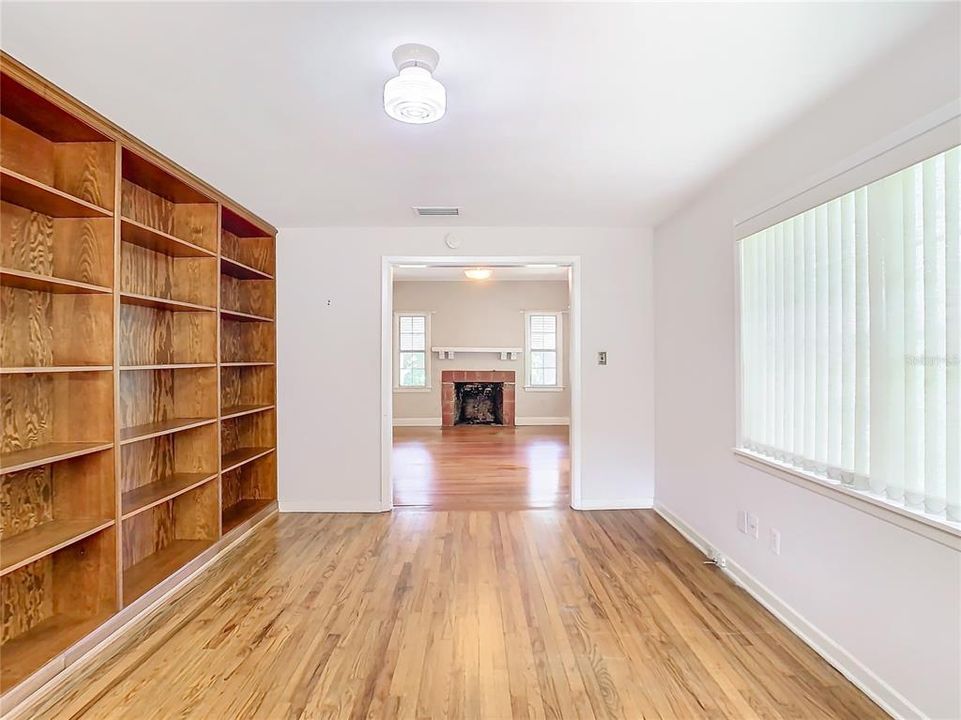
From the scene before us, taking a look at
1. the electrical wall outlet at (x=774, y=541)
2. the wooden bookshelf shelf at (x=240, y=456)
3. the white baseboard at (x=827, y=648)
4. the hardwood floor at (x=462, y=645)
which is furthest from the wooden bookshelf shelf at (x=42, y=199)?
the white baseboard at (x=827, y=648)

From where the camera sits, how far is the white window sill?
1509 millimetres

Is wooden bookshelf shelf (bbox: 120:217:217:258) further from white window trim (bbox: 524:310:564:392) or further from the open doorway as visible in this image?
white window trim (bbox: 524:310:564:392)

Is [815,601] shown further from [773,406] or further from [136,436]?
[136,436]

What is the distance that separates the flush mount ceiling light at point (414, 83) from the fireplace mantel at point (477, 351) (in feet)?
23.2

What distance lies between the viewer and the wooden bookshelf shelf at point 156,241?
8.03ft

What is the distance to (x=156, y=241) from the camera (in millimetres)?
2744

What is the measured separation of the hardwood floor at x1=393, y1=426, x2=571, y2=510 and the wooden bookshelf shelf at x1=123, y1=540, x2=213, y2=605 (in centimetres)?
166

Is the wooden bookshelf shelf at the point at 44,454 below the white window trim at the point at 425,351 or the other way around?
below

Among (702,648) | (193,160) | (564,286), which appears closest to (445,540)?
(702,648)

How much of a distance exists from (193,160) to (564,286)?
6.89 m

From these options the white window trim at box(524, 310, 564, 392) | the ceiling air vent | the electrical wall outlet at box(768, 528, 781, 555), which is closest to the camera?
the electrical wall outlet at box(768, 528, 781, 555)

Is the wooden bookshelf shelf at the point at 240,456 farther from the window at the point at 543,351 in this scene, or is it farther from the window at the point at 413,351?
the window at the point at 543,351

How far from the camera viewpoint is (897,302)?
1707mm

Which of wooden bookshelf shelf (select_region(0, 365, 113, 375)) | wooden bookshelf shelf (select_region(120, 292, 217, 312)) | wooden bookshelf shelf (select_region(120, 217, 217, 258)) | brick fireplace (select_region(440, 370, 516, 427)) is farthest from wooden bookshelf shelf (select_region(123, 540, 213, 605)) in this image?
brick fireplace (select_region(440, 370, 516, 427))
